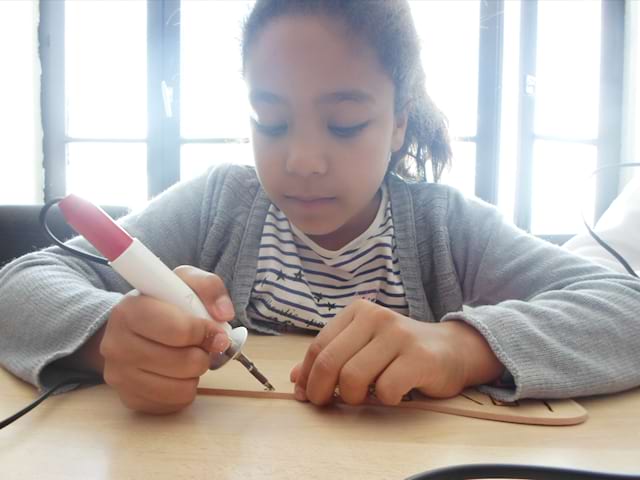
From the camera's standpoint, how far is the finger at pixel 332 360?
1.16ft

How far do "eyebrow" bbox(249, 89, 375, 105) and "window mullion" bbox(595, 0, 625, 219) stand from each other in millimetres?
1783

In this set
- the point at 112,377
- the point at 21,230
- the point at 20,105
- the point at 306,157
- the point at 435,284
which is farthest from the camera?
the point at 20,105

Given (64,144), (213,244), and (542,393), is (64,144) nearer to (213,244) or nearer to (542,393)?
(213,244)

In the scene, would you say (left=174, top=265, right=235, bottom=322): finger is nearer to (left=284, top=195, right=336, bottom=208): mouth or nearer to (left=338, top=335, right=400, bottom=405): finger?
(left=338, top=335, right=400, bottom=405): finger

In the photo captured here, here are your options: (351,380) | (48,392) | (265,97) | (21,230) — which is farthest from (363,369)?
(21,230)

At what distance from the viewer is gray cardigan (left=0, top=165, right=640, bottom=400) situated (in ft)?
1.32

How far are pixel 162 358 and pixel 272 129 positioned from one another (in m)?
0.30

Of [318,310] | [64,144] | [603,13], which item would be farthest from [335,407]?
[603,13]

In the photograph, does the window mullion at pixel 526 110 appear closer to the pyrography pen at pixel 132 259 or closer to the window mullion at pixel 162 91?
the window mullion at pixel 162 91

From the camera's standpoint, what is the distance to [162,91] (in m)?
1.99

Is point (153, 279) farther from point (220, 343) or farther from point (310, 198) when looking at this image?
point (310, 198)

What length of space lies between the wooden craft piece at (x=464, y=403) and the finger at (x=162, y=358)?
5 cm

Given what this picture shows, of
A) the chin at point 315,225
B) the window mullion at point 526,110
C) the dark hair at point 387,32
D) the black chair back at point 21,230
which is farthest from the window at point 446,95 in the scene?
the chin at point 315,225

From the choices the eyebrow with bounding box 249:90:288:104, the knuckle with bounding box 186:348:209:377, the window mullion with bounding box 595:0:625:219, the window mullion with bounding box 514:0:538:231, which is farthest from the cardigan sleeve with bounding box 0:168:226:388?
the window mullion with bounding box 595:0:625:219
